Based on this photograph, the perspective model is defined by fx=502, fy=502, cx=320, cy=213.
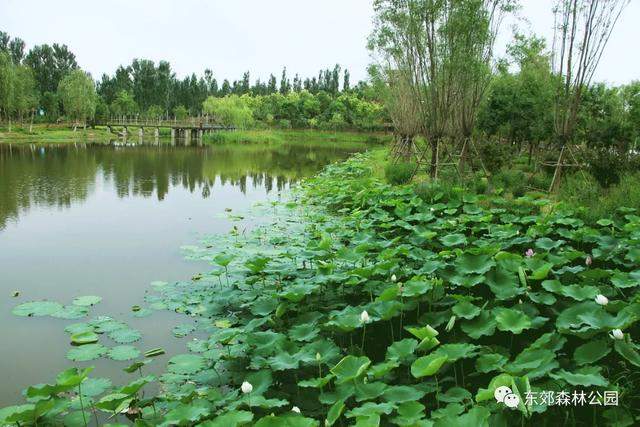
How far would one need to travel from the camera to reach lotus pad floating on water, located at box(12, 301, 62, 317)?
500cm

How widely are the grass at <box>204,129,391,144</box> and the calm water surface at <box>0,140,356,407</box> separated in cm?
2990

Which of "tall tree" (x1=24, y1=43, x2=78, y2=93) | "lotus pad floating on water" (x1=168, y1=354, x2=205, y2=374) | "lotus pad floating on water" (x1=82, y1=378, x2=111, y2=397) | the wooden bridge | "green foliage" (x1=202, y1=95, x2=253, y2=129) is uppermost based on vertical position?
"tall tree" (x1=24, y1=43, x2=78, y2=93)

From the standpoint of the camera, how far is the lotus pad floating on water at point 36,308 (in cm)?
500

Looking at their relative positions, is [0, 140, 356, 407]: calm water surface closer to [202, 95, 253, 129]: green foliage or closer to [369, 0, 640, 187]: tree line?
[369, 0, 640, 187]: tree line

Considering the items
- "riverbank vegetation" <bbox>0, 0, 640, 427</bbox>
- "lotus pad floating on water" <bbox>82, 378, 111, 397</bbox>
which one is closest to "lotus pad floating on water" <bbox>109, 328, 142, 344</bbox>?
"riverbank vegetation" <bbox>0, 0, 640, 427</bbox>

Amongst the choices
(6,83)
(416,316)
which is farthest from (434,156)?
(6,83)

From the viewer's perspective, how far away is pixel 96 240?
27.5 ft

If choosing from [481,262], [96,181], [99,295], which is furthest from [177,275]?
[96,181]

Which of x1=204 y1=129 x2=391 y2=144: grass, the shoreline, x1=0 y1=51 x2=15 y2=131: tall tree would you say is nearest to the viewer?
x1=0 y1=51 x2=15 y2=131: tall tree

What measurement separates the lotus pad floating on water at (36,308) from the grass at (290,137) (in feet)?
140

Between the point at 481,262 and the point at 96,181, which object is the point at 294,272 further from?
the point at 96,181

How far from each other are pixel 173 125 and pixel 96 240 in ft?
156

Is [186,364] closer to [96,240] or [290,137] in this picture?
[96,240]

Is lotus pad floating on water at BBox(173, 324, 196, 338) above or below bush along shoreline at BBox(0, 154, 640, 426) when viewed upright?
below
